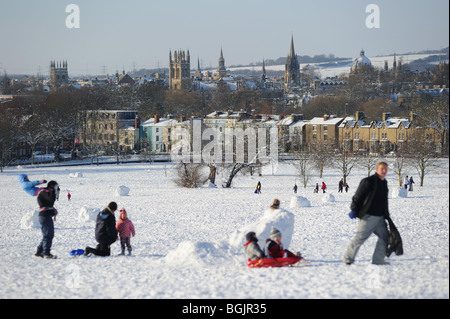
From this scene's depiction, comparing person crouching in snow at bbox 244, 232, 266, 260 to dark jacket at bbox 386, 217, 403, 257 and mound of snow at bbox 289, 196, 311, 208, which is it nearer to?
dark jacket at bbox 386, 217, 403, 257

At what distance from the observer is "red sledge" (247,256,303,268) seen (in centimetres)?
882

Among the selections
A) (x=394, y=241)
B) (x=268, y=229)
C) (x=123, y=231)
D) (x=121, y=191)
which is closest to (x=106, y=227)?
(x=123, y=231)

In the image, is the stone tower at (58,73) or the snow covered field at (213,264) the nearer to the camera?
the snow covered field at (213,264)

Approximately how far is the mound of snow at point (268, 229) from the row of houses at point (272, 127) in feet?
152

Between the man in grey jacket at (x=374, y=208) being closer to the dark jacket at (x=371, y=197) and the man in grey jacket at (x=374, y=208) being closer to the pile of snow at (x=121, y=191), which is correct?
the dark jacket at (x=371, y=197)

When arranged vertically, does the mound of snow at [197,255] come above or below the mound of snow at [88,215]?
above

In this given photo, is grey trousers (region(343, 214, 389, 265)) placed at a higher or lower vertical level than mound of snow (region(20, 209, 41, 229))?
higher

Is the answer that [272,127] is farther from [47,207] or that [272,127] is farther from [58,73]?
[58,73]

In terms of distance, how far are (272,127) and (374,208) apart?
5285cm

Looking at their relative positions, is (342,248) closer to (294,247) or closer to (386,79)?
(294,247)

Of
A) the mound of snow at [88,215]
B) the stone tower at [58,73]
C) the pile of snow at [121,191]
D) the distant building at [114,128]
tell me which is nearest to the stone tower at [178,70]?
the stone tower at [58,73]

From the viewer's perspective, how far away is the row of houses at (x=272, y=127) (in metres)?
66.9

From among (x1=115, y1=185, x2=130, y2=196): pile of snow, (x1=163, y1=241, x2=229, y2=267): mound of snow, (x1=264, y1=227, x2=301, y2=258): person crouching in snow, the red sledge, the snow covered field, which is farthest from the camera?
(x1=115, y1=185, x2=130, y2=196): pile of snow

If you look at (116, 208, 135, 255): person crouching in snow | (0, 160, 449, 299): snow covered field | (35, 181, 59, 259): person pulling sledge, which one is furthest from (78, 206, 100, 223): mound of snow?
(35, 181, 59, 259): person pulling sledge
